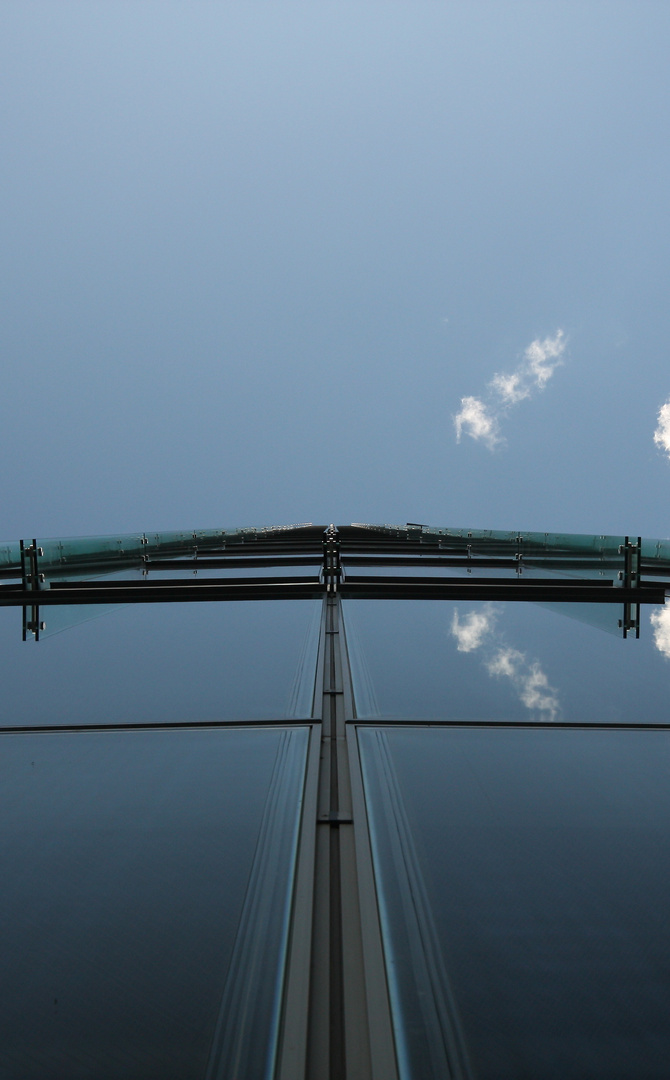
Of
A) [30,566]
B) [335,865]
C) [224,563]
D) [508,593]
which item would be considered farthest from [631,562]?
[30,566]

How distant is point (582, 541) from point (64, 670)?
7.08 m

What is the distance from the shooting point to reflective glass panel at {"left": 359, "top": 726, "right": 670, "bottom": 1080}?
1026mm

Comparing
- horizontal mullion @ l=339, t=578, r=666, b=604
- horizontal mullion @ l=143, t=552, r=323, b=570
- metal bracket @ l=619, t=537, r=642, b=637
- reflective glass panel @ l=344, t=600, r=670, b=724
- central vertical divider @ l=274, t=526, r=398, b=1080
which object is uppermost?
horizontal mullion @ l=143, t=552, r=323, b=570

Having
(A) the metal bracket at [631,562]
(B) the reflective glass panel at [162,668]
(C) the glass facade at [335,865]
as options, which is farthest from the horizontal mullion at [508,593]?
(C) the glass facade at [335,865]

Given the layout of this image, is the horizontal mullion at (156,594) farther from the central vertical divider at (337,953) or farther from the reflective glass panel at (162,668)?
the central vertical divider at (337,953)

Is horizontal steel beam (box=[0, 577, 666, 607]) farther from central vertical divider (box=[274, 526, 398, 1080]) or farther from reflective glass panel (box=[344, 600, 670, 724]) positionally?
central vertical divider (box=[274, 526, 398, 1080])

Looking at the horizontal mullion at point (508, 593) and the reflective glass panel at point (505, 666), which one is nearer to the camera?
the reflective glass panel at point (505, 666)

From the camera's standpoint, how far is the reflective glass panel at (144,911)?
1.02 metres

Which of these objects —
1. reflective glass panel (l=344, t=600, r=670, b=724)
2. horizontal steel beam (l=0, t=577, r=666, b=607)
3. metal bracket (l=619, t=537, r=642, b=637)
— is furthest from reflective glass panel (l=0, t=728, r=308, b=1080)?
metal bracket (l=619, t=537, r=642, b=637)

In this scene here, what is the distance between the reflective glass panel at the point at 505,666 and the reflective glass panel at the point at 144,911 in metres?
0.97

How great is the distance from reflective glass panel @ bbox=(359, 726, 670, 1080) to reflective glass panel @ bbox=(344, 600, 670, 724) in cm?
49

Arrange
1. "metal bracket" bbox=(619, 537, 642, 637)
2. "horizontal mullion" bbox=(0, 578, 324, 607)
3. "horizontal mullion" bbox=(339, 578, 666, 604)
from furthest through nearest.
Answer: "metal bracket" bbox=(619, 537, 642, 637), "horizontal mullion" bbox=(339, 578, 666, 604), "horizontal mullion" bbox=(0, 578, 324, 607)

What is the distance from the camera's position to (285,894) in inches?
55.2

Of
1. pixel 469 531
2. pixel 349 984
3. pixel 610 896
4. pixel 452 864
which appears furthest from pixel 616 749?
pixel 469 531
